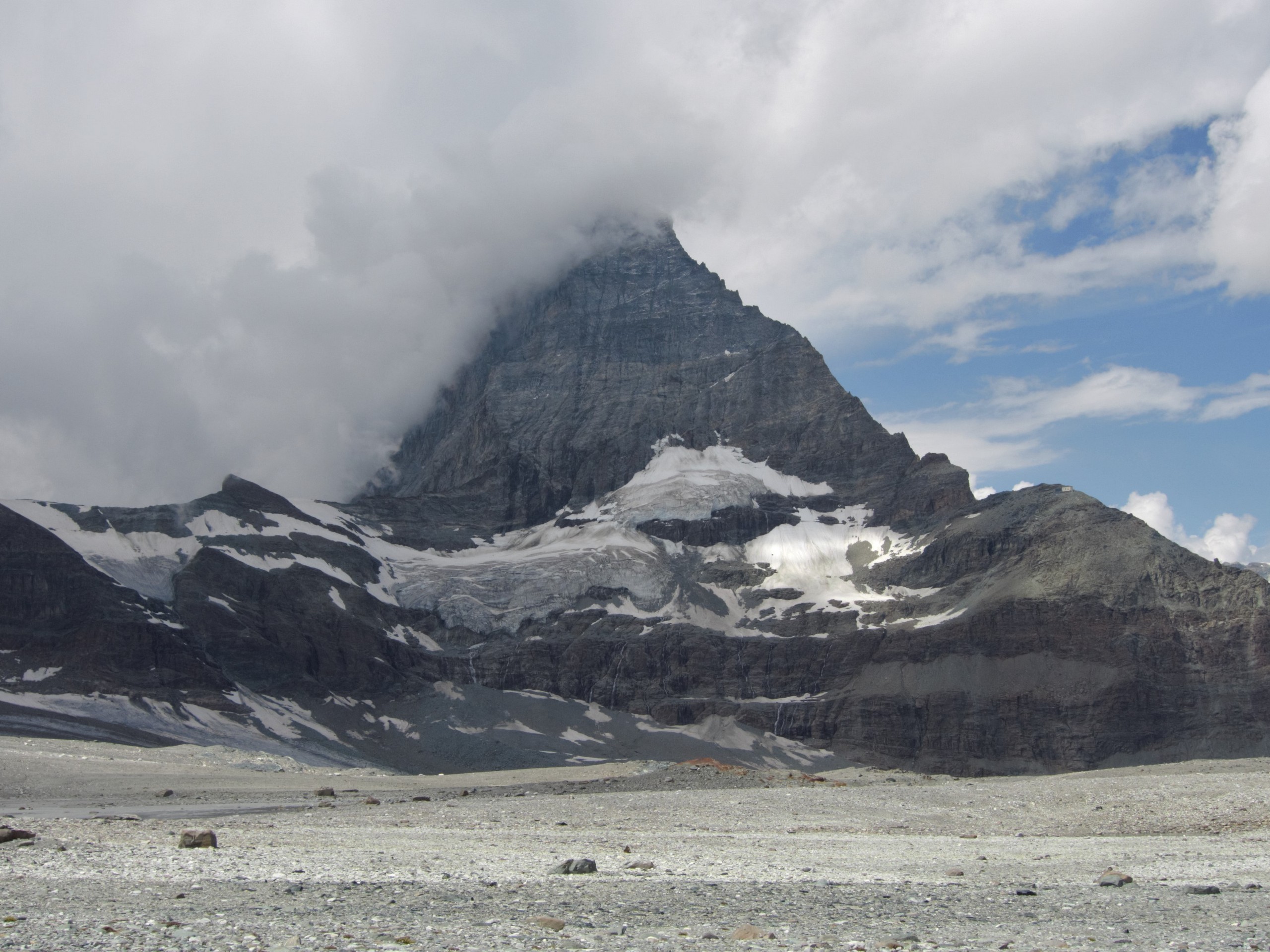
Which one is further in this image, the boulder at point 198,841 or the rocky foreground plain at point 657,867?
the boulder at point 198,841

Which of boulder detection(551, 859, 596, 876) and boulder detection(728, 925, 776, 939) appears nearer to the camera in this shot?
boulder detection(728, 925, 776, 939)

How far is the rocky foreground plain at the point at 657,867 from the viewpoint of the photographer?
18672 millimetres

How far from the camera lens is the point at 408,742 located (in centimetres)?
19125

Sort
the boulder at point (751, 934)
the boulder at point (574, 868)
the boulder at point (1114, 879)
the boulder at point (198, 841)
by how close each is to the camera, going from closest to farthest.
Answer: the boulder at point (751, 934) → the boulder at point (574, 868) → the boulder at point (1114, 879) → the boulder at point (198, 841)

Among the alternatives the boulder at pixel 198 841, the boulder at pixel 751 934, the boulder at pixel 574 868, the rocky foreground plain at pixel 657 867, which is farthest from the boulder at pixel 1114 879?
the boulder at pixel 198 841

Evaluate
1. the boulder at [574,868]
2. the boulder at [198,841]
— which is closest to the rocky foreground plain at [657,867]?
the boulder at [574,868]

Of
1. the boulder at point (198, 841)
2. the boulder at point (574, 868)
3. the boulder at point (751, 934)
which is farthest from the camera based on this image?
the boulder at point (198, 841)

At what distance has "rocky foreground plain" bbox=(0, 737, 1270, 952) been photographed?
61.3 ft

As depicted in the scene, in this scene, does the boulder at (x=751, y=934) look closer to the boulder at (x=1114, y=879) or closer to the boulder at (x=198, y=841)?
the boulder at (x=1114, y=879)

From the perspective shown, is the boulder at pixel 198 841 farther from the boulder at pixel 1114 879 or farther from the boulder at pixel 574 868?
the boulder at pixel 1114 879

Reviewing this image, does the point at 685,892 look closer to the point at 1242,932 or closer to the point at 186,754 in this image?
the point at 1242,932

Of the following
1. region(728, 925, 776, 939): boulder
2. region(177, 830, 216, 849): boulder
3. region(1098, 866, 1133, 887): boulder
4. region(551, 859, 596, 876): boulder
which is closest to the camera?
region(728, 925, 776, 939): boulder

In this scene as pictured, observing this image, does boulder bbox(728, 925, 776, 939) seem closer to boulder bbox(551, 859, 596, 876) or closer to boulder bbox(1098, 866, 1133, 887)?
boulder bbox(551, 859, 596, 876)

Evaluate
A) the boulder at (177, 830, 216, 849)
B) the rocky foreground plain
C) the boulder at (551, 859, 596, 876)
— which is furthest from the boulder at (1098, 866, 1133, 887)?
the boulder at (177, 830, 216, 849)
